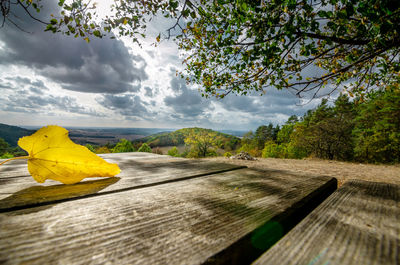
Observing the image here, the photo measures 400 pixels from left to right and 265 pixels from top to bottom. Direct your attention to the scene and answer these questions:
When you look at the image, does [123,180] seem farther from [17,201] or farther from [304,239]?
[304,239]

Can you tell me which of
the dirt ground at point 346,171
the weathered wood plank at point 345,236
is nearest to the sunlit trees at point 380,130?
the dirt ground at point 346,171

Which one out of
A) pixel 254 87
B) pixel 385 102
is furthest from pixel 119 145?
pixel 385 102

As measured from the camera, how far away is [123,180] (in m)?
1.03

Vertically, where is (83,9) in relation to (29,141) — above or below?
above

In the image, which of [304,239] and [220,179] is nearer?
[304,239]

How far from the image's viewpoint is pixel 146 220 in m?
0.55

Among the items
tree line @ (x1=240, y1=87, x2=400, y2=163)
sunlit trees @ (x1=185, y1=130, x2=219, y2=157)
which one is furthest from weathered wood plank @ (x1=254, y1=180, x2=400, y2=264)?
sunlit trees @ (x1=185, y1=130, x2=219, y2=157)

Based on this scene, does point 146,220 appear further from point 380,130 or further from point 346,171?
point 380,130

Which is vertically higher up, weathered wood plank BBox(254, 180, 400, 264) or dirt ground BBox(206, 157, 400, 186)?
weathered wood plank BBox(254, 180, 400, 264)

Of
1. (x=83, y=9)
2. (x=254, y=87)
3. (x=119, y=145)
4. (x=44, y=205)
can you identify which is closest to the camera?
(x=44, y=205)

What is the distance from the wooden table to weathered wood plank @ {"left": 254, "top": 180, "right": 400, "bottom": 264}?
0.30ft

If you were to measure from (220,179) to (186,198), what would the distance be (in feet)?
1.29

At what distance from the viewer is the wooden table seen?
398 mm

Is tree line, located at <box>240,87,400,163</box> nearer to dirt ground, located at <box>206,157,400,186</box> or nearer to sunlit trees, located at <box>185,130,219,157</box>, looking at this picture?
dirt ground, located at <box>206,157,400,186</box>
